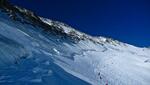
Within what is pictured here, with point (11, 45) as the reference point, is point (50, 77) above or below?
below

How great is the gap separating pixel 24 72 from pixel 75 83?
3173 millimetres

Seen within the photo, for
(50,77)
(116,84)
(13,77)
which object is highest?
(116,84)

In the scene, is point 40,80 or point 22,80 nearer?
point 22,80

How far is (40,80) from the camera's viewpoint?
38.6 feet

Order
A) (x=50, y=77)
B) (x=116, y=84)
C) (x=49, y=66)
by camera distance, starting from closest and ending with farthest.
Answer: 1. (x=50, y=77)
2. (x=49, y=66)
3. (x=116, y=84)

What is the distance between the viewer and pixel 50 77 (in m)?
13.1

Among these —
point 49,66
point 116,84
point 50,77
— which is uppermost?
point 116,84

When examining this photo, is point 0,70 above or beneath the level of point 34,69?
beneath

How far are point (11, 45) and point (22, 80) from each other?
602cm

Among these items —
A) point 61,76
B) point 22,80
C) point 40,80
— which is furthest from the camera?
point 61,76

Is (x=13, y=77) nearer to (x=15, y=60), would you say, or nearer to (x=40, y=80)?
(x=40, y=80)

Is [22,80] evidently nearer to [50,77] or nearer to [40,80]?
[40,80]

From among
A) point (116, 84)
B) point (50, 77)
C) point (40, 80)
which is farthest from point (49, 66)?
point (116, 84)

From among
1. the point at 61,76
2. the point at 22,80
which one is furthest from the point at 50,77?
the point at 22,80
